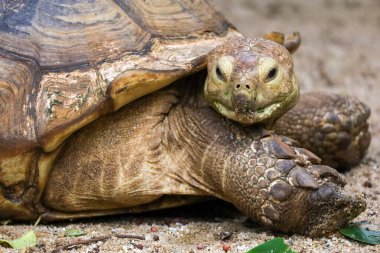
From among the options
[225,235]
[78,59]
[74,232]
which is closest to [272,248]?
[225,235]

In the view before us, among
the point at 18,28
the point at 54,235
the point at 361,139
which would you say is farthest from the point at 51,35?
the point at 361,139

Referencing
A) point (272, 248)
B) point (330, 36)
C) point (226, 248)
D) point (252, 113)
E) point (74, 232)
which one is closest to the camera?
point (272, 248)

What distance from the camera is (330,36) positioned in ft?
27.3

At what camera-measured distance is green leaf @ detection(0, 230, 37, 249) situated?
9.64 feet

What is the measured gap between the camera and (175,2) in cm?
371

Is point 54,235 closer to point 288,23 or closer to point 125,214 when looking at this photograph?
point 125,214

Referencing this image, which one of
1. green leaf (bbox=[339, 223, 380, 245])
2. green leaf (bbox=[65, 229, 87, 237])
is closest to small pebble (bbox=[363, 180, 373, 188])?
green leaf (bbox=[339, 223, 380, 245])

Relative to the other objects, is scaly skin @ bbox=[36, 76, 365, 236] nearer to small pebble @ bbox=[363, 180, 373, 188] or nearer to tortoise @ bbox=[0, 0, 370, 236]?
tortoise @ bbox=[0, 0, 370, 236]

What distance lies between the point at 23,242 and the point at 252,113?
1080 millimetres

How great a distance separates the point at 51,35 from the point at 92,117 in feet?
1.56

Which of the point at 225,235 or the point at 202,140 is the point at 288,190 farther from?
the point at 202,140

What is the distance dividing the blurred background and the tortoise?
1.81m

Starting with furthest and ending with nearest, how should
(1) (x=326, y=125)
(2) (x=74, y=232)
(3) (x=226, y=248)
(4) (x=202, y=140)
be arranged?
(1) (x=326, y=125) < (4) (x=202, y=140) < (2) (x=74, y=232) < (3) (x=226, y=248)

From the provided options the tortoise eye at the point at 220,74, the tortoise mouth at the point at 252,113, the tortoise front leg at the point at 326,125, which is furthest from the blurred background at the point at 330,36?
the tortoise eye at the point at 220,74
